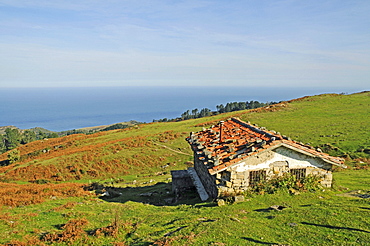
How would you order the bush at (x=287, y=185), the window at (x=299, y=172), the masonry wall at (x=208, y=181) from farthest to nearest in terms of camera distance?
1. the window at (x=299, y=172)
2. the masonry wall at (x=208, y=181)
3. the bush at (x=287, y=185)

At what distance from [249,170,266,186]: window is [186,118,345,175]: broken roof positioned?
1267mm

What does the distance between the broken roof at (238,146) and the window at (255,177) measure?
4.16ft

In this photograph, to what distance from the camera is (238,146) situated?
18344 millimetres

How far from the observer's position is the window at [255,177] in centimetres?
1646

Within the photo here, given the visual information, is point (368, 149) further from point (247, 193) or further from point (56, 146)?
point (56, 146)

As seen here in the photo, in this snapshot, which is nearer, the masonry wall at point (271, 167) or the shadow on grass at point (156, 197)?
the masonry wall at point (271, 167)

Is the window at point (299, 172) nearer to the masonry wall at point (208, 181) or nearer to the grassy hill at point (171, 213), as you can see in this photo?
the grassy hill at point (171, 213)

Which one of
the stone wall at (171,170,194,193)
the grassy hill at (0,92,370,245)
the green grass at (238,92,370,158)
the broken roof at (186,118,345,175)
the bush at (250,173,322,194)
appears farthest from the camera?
the green grass at (238,92,370,158)

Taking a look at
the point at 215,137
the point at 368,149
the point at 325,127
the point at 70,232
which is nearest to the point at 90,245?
the point at 70,232

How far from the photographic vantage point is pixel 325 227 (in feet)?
35.6

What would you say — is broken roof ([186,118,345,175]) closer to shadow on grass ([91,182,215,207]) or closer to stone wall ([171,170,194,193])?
stone wall ([171,170,194,193])

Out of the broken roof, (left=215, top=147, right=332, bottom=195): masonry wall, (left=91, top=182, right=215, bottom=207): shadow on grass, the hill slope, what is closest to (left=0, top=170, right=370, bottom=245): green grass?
(left=215, top=147, right=332, bottom=195): masonry wall

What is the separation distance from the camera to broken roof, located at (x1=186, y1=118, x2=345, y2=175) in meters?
16.3

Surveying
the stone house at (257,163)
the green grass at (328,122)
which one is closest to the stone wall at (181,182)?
the stone house at (257,163)
